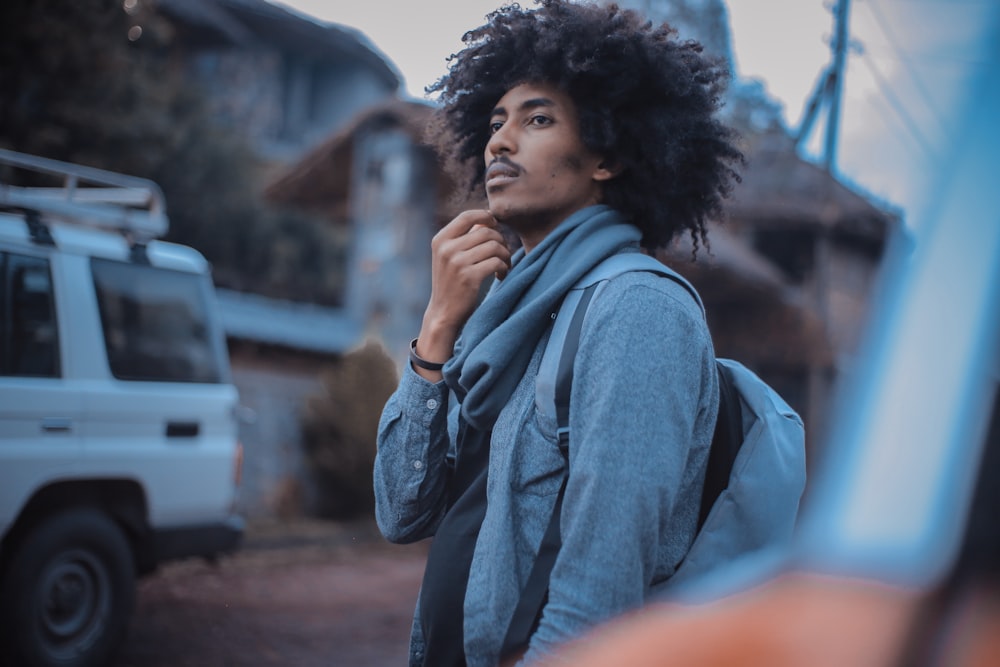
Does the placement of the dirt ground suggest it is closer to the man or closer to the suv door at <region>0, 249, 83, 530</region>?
the suv door at <region>0, 249, 83, 530</region>

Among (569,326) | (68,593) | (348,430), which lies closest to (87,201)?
(68,593)

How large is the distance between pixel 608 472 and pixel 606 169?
83 cm

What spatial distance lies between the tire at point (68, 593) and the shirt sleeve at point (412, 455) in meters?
3.00

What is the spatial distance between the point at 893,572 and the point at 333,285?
1775cm

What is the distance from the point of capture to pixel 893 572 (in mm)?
736

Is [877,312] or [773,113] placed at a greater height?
[773,113]

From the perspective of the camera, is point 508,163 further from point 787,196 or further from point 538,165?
point 787,196

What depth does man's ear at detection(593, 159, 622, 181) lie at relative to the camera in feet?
6.78

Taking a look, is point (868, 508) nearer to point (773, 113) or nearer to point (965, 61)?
point (965, 61)

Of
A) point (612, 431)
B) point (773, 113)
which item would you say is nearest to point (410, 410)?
point (612, 431)

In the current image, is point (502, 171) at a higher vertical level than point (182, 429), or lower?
higher

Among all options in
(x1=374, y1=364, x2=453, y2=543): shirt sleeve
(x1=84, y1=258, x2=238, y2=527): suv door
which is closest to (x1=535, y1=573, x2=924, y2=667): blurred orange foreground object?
(x1=374, y1=364, x2=453, y2=543): shirt sleeve

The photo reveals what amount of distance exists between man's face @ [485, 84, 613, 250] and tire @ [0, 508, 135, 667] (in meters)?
3.32

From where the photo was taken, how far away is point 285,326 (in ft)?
36.4
